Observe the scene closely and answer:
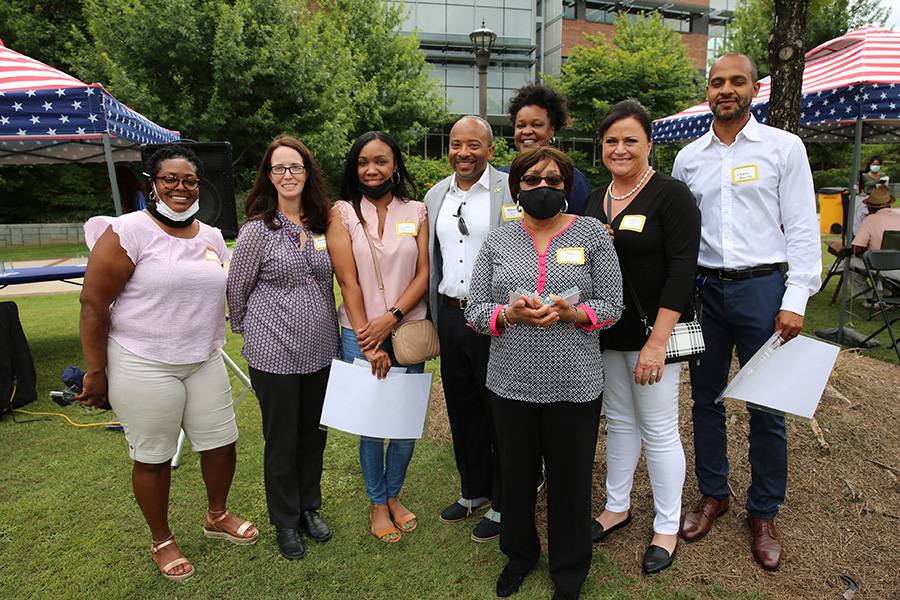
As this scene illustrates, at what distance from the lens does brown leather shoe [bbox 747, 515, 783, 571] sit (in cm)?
263

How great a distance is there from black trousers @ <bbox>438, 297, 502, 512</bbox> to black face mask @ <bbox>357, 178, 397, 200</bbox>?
2.17ft

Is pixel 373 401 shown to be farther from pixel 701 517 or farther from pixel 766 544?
pixel 766 544

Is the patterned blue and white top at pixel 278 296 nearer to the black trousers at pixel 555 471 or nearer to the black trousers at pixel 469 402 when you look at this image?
the black trousers at pixel 469 402

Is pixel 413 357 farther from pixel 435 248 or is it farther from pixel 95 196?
pixel 95 196

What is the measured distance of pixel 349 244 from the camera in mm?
2820

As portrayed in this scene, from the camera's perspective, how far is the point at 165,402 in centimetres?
259

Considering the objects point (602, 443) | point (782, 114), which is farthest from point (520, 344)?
point (782, 114)

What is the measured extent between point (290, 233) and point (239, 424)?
251 cm

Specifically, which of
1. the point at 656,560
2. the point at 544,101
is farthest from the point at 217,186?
the point at 656,560

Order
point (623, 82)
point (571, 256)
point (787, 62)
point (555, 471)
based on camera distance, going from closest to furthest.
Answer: point (571, 256), point (555, 471), point (787, 62), point (623, 82)

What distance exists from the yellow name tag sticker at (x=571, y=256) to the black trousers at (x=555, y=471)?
60cm

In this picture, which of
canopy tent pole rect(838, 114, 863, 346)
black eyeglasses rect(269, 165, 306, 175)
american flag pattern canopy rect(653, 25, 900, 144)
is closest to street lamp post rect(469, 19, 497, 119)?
american flag pattern canopy rect(653, 25, 900, 144)

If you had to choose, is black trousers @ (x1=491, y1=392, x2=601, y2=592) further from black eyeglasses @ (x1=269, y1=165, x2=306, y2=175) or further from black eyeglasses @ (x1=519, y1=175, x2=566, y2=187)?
black eyeglasses @ (x1=269, y1=165, x2=306, y2=175)

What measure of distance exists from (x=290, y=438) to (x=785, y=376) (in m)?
2.51
